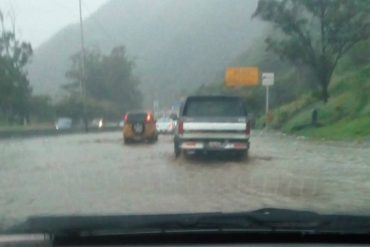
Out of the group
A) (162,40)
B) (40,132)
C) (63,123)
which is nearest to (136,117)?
(63,123)

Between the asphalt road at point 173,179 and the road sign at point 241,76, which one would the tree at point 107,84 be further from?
the road sign at point 241,76

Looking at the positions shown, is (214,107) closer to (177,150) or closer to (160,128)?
(177,150)

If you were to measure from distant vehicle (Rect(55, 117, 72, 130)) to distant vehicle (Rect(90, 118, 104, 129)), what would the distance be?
2.40 feet

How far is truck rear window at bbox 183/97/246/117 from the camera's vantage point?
19.4m

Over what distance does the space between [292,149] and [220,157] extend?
13.7 ft

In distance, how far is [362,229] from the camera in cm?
520

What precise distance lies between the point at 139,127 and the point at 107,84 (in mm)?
5032

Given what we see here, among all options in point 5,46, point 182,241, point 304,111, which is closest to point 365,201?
point 182,241

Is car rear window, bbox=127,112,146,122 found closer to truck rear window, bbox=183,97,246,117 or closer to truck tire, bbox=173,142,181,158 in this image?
truck tire, bbox=173,142,181,158

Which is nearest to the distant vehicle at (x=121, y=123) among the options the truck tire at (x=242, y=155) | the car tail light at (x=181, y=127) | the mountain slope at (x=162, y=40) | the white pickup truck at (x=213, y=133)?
the mountain slope at (x=162, y=40)

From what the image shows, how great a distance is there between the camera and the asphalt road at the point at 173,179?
33.4 ft

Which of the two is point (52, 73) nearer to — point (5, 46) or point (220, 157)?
point (5, 46)

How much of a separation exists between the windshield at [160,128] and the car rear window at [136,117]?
0.07 m

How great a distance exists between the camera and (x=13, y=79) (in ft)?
55.2
